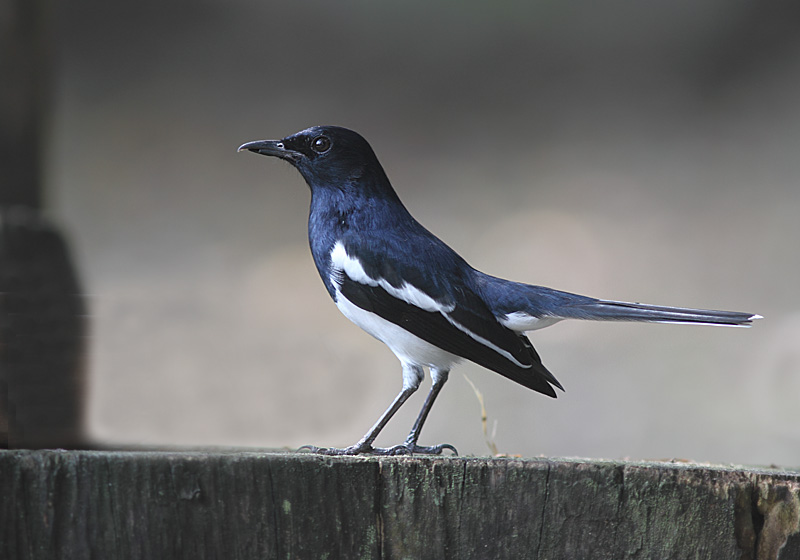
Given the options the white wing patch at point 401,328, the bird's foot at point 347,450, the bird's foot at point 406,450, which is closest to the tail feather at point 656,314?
the white wing patch at point 401,328

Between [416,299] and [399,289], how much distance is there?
0.05m

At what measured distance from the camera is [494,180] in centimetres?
530

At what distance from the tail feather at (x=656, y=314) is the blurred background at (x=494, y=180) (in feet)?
10.1

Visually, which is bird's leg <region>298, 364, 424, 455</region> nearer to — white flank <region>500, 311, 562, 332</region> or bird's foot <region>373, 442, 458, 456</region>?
bird's foot <region>373, 442, 458, 456</region>

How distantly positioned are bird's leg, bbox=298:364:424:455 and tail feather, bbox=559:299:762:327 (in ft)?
1.43

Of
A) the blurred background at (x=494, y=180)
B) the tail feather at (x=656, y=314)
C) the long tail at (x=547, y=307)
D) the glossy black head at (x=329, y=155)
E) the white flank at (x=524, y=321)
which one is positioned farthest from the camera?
the blurred background at (x=494, y=180)

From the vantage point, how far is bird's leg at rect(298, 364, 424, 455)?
1830 mm

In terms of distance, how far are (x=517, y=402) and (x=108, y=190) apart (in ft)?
9.90

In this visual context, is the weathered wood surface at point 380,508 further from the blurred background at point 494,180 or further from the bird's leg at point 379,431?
the blurred background at point 494,180

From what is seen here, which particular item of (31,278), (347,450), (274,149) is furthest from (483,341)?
(31,278)

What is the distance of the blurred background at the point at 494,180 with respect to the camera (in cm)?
511

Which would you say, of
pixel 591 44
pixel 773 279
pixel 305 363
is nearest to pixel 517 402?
pixel 305 363

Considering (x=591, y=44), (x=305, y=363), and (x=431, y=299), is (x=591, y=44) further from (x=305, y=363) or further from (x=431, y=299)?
(x=431, y=299)

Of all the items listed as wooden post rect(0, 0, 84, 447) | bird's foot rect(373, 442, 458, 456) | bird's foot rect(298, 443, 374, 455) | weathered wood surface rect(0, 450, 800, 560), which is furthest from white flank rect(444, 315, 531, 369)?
wooden post rect(0, 0, 84, 447)
